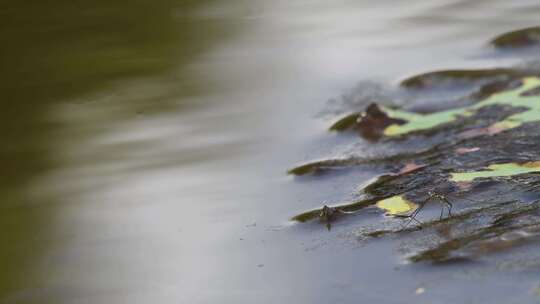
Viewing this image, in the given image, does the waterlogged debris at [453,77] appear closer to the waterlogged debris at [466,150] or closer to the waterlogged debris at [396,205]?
the waterlogged debris at [466,150]

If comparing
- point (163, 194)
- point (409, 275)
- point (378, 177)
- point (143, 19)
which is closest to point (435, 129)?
point (378, 177)

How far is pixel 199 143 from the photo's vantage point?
7.91 ft

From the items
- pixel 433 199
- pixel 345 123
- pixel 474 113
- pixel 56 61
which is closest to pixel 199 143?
pixel 345 123

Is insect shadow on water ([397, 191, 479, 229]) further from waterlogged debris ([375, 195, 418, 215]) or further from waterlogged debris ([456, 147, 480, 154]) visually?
waterlogged debris ([456, 147, 480, 154])

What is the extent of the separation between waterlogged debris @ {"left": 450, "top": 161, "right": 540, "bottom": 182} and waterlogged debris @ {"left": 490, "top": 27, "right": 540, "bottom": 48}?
113cm

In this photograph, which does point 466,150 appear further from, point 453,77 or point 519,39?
point 519,39

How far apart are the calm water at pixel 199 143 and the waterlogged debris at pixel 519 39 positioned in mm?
57

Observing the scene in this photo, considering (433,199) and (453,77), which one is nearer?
(433,199)

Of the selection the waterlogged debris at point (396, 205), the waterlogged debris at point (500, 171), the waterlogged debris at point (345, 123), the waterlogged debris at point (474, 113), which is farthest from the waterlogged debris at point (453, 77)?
the waterlogged debris at point (396, 205)

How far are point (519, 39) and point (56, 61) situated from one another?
146 centimetres

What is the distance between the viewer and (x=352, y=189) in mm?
1950

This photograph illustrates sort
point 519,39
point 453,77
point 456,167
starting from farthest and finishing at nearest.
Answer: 1. point 519,39
2. point 453,77
3. point 456,167

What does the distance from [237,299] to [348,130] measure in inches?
37.0

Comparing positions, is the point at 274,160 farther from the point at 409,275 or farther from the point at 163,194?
the point at 409,275
